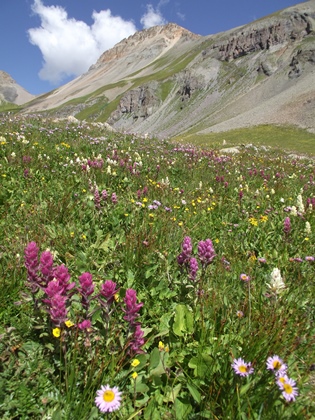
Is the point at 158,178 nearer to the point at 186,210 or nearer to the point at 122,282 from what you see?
the point at 186,210

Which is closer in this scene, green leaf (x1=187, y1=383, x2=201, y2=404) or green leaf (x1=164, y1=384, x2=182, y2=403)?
green leaf (x1=187, y1=383, x2=201, y2=404)

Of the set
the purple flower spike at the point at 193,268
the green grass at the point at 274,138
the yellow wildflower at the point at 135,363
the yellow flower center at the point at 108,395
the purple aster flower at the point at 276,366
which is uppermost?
the yellow flower center at the point at 108,395

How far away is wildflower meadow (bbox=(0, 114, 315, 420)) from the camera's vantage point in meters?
2.01

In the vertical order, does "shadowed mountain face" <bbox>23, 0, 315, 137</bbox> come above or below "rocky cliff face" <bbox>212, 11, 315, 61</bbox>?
below

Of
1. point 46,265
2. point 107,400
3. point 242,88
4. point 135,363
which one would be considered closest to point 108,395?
point 107,400

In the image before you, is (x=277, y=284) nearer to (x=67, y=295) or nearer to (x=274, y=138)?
(x=67, y=295)

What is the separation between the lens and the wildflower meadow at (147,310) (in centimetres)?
201

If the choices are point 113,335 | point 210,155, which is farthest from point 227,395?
point 210,155

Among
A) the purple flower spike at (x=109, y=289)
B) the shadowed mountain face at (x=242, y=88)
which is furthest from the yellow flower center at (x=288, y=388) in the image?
the shadowed mountain face at (x=242, y=88)

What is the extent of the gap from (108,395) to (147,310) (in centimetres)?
136

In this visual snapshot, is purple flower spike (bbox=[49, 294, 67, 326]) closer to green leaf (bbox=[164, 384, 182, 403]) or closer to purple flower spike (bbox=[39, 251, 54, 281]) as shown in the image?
purple flower spike (bbox=[39, 251, 54, 281])

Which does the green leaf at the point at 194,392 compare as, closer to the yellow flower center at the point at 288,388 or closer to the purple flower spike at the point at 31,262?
the yellow flower center at the point at 288,388

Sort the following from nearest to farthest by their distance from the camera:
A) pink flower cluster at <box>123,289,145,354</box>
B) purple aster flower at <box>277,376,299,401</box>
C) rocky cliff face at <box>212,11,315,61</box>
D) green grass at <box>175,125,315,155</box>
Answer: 1. purple aster flower at <box>277,376,299,401</box>
2. pink flower cluster at <box>123,289,145,354</box>
3. green grass at <box>175,125,315,155</box>
4. rocky cliff face at <box>212,11,315,61</box>

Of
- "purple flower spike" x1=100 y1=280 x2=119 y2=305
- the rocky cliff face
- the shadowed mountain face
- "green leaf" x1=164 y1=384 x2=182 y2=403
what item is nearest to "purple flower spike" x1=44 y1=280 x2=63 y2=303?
"purple flower spike" x1=100 y1=280 x2=119 y2=305
